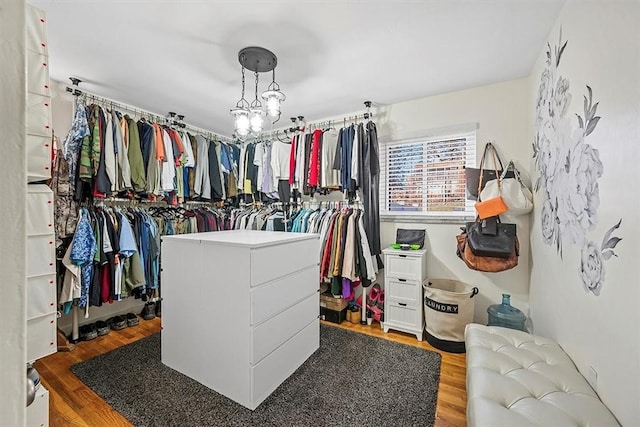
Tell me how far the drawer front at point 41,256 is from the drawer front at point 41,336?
0.18 metres

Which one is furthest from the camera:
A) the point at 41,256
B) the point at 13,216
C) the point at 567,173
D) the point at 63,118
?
the point at 63,118

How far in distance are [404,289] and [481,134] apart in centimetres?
162

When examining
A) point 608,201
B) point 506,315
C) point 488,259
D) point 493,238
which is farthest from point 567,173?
point 506,315

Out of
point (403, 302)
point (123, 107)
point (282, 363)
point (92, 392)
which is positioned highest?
point (123, 107)

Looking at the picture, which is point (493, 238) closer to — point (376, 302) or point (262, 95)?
point (376, 302)

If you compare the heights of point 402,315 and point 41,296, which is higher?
point 41,296

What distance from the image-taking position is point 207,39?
1812 millimetres

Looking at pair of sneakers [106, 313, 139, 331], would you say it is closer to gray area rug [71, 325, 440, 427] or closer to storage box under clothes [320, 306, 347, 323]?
gray area rug [71, 325, 440, 427]

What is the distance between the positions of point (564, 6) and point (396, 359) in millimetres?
2492

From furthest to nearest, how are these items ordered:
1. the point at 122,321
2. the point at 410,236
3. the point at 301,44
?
the point at 410,236 → the point at 122,321 → the point at 301,44

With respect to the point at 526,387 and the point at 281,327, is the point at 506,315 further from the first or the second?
the point at 281,327

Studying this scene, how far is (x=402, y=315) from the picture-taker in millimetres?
2576

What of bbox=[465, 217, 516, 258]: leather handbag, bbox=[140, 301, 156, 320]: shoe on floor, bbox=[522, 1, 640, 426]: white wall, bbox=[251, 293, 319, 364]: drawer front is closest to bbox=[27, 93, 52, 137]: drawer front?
bbox=[251, 293, 319, 364]: drawer front

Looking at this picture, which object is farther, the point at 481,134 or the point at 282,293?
the point at 481,134
